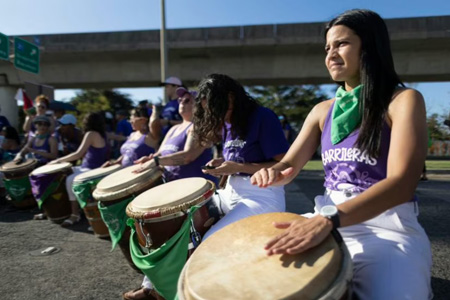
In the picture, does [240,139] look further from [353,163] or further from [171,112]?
[171,112]

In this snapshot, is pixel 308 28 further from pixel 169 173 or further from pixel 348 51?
pixel 348 51

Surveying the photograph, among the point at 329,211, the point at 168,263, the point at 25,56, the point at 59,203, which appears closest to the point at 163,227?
the point at 168,263

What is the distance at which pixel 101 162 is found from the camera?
16.1 feet

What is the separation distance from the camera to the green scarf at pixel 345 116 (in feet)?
4.91

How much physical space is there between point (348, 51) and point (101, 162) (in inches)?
166

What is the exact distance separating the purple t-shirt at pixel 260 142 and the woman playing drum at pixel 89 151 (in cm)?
303

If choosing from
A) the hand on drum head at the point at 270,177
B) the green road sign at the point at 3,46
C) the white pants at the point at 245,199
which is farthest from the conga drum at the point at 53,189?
the green road sign at the point at 3,46

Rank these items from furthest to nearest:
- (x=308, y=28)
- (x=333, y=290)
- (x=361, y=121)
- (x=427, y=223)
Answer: (x=308, y=28) → (x=427, y=223) → (x=361, y=121) → (x=333, y=290)

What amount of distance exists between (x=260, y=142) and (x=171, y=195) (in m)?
0.75

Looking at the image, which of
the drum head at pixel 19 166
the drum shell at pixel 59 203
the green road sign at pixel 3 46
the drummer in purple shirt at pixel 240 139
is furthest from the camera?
the green road sign at pixel 3 46


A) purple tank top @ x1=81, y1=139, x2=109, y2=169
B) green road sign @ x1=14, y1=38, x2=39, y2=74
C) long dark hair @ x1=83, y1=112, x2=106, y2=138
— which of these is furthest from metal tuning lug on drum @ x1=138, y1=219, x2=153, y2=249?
green road sign @ x1=14, y1=38, x2=39, y2=74

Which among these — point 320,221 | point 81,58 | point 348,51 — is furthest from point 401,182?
point 81,58

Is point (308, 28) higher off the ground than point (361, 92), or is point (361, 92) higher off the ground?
point (308, 28)

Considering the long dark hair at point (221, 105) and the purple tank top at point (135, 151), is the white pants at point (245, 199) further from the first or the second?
the purple tank top at point (135, 151)
